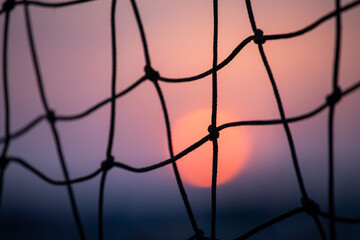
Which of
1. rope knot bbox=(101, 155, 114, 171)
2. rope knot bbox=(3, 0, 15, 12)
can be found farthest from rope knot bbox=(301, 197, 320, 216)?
rope knot bbox=(3, 0, 15, 12)

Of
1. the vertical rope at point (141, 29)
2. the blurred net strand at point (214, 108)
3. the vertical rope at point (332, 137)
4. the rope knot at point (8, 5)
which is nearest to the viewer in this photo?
the vertical rope at point (332, 137)

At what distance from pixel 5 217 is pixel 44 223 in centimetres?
36

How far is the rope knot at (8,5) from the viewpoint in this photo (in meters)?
0.71

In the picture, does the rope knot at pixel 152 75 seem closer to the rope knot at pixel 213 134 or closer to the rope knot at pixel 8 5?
the rope knot at pixel 213 134

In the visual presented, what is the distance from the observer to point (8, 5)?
0.71m

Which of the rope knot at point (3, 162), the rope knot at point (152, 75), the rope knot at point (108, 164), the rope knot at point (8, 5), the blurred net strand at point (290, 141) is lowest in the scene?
the blurred net strand at point (290, 141)

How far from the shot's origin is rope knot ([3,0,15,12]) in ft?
2.31

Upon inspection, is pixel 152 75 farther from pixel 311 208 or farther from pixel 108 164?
pixel 311 208

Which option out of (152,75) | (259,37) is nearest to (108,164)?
(152,75)

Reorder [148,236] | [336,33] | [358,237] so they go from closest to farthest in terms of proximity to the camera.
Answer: [336,33], [358,237], [148,236]

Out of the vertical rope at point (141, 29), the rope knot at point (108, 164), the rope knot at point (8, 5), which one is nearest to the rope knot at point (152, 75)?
the vertical rope at point (141, 29)

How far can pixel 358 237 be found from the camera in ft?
7.79

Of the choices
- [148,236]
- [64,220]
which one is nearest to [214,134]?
[148,236]

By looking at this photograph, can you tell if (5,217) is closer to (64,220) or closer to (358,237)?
(64,220)
